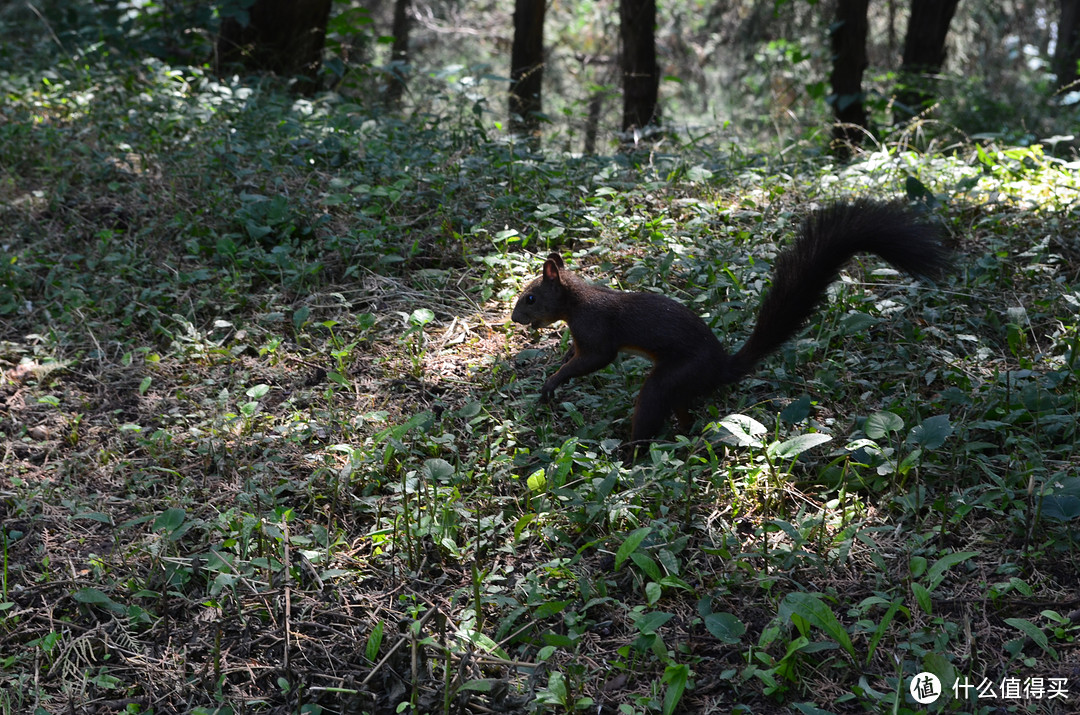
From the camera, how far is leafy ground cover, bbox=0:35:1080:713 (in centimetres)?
247

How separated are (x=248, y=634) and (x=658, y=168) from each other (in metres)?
4.20

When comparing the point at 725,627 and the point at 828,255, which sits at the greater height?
the point at 828,255

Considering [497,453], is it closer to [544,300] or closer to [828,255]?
[544,300]

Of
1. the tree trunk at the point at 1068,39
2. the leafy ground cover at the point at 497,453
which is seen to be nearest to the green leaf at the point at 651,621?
the leafy ground cover at the point at 497,453

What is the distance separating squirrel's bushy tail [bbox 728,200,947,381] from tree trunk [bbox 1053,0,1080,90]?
10.5m

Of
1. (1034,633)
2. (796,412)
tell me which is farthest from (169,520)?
(1034,633)

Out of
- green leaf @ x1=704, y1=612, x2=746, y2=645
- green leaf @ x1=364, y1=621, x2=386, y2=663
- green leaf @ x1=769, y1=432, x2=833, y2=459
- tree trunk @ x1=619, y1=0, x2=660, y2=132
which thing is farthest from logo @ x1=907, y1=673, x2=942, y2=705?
tree trunk @ x1=619, y1=0, x2=660, y2=132

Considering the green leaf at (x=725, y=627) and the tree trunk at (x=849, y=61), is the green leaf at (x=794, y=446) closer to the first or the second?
the green leaf at (x=725, y=627)

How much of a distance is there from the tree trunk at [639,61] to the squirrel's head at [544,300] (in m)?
4.19

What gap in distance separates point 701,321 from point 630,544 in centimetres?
117

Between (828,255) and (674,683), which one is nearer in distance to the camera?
(674,683)

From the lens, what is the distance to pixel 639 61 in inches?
309

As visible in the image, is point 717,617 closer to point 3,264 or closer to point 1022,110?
point 3,264

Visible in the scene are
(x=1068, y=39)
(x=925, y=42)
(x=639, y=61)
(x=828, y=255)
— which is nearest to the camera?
(x=828, y=255)
